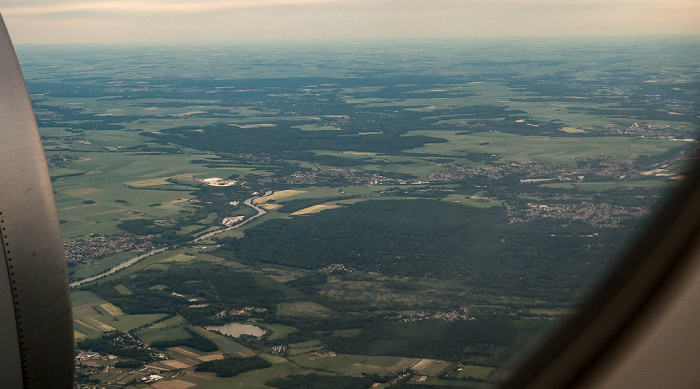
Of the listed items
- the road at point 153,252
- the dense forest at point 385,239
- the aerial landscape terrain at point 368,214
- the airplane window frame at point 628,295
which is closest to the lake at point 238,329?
the aerial landscape terrain at point 368,214

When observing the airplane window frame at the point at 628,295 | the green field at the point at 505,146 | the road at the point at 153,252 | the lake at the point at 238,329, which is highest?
the airplane window frame at the point at 628,295

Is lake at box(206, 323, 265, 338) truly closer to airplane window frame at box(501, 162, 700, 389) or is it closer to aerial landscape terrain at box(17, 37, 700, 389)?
aerial landscape terrain at box(17, 37, 700, 389)

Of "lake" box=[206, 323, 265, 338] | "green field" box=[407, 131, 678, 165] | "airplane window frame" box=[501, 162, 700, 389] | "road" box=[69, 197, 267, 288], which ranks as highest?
"airplane window frame" box=[501, 162, 700, 389]

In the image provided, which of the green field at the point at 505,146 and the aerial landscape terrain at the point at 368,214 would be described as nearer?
the aerial landscape terrain at the point at 368,214

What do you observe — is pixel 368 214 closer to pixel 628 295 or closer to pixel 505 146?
pixel 505 146

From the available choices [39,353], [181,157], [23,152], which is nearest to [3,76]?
[23,152]

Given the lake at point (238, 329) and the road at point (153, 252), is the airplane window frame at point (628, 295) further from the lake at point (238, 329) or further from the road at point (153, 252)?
the road at point (153, 252)

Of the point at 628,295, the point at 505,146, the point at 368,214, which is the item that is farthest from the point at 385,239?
the point at 628,295

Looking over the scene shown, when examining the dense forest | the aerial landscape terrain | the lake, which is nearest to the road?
the aerial landscape terrain
